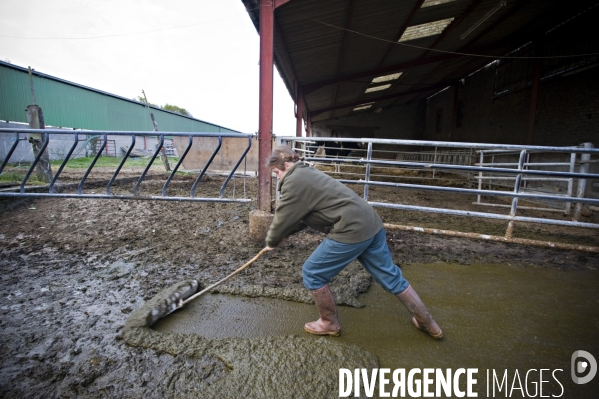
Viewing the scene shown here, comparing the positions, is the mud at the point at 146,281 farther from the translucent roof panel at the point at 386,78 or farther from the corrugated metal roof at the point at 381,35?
the translucent roof panel at the point at 386,78

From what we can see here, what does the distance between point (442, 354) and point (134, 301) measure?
2437 millimetres

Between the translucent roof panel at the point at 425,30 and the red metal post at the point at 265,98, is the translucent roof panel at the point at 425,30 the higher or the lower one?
the higher one

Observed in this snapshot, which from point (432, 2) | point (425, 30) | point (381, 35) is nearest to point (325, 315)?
point (432, 2)

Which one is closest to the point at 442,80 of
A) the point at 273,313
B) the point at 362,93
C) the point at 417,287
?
the point at 362,93

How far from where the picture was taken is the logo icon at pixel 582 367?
183 centimetres

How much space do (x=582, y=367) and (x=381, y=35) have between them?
8.41 meters

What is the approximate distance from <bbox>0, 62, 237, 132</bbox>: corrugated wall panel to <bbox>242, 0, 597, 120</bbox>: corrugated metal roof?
14099 mm

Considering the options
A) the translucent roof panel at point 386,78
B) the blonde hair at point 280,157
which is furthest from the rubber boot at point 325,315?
the translucent roof panel at point 386,78

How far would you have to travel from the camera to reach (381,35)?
27.2 ft

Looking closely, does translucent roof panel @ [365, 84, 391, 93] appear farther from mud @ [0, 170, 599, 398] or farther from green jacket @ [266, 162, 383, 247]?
green jacket @ [266, 162, 383, 247]

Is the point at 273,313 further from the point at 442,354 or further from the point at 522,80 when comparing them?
the point at 522,80

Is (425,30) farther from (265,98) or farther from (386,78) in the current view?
(265,98)

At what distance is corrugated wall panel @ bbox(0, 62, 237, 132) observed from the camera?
14617mm

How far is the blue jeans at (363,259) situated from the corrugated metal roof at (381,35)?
13.7 feet
